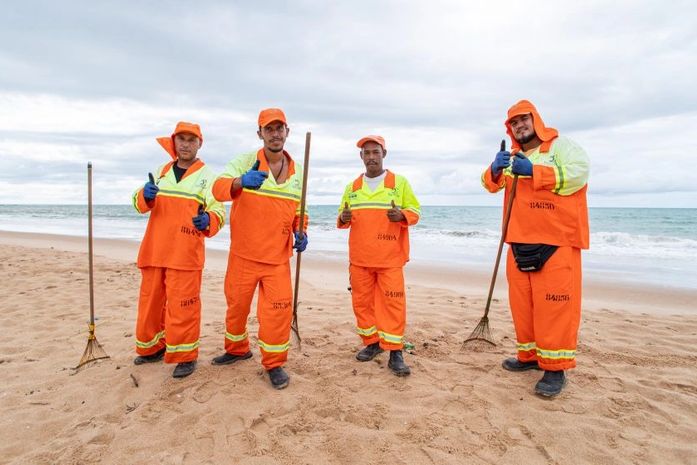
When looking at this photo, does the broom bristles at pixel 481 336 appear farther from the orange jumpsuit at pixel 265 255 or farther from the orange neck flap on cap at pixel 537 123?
the orange jumpsuit at pixel 265 255

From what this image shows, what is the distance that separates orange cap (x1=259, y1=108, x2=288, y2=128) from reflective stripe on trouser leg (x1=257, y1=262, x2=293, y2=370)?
1.20 meters

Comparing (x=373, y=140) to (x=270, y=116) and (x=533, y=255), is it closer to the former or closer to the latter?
(x=270, y=116)

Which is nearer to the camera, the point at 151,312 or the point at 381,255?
the point at 151,312

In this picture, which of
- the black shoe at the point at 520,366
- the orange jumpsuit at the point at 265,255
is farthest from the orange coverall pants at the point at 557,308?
the orange jumpsuit at the point at 265,255

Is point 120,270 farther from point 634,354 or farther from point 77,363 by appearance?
point 634,354

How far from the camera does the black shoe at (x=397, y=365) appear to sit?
12.2 ft

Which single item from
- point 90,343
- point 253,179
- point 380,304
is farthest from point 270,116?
point 90,343

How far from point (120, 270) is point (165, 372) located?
5.79 meters

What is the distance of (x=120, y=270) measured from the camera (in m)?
8.63

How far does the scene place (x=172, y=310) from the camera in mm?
3537

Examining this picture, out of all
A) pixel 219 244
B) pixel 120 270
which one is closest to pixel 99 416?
pixel 120 270

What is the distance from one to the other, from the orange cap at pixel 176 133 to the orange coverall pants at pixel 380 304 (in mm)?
1897

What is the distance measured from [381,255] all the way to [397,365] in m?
0.99

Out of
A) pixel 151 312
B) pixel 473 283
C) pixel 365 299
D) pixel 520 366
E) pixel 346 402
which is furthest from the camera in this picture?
pixel 473 283
